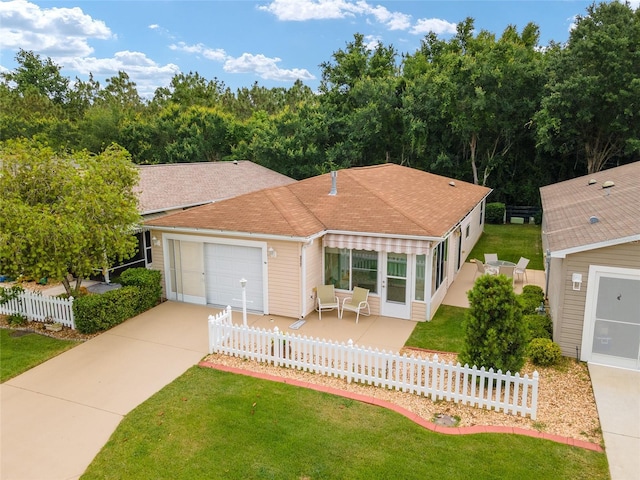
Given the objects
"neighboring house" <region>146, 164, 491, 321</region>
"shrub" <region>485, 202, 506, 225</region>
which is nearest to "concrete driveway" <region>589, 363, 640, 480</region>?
"neighboring house" <region>146, 164, 491, 321</region>

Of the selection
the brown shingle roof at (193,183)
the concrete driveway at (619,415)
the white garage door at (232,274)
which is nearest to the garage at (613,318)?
the concrete driveway at (619,415)

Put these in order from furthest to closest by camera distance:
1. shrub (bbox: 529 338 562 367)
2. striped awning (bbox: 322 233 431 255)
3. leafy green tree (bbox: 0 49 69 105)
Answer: leafy green tree (bbox: 0 49 69 105) < striped awning (bbox: 322 233 431 255) < shrub (bbox: 529 338 562 367)

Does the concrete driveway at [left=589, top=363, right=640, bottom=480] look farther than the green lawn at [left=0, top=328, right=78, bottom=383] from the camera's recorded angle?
No

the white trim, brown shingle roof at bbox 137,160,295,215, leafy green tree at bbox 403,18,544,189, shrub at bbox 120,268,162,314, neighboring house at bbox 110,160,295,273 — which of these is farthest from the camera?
leafy green tree at bbox 403,18,544,189

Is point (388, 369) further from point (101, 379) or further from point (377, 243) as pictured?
point (101, 379)

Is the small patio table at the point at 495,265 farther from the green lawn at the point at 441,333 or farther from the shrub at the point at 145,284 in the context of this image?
the shrub at the point at 145,284

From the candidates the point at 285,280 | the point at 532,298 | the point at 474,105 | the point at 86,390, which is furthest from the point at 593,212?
the point at 474,105

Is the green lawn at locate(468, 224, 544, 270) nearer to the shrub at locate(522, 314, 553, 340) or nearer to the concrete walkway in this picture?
the shrub at locate(522, 314, 553, 340)
